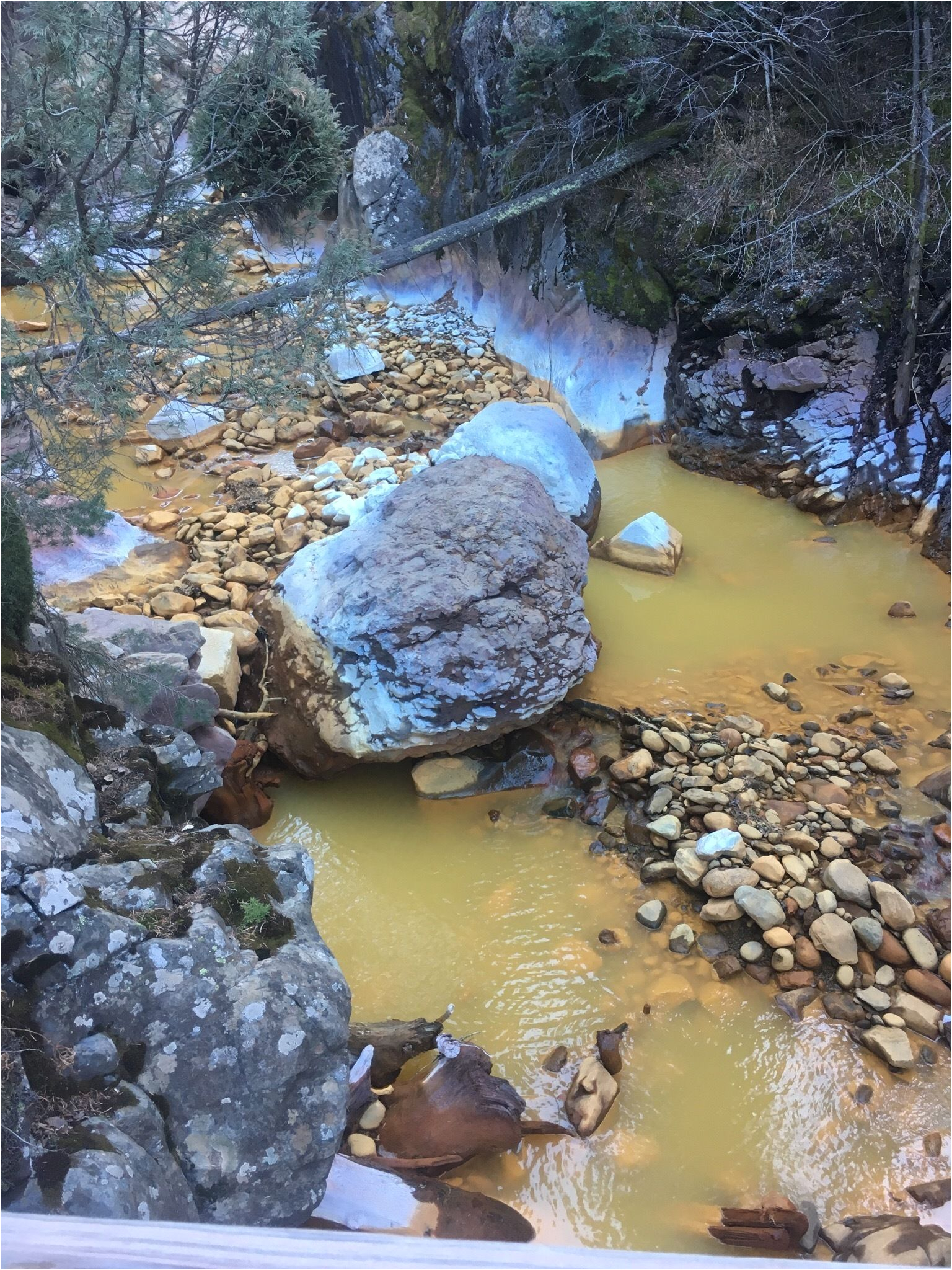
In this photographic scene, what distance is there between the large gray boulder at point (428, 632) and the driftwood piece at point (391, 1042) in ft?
4.16

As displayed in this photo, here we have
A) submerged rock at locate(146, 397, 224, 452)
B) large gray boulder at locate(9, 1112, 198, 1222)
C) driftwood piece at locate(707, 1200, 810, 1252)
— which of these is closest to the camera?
large gray boulder at locate(9, 1112, 198, 1222)

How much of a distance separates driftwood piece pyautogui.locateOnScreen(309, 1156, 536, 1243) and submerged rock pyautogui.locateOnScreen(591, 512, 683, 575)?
Answer: 12.0ft

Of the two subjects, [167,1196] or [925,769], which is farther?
[925,769]

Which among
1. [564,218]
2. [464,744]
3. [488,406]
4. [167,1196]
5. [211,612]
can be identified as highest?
[564,218]

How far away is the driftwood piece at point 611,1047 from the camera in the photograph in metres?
2.46

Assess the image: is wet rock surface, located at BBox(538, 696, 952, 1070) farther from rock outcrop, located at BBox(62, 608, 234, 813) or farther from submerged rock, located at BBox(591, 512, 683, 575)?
rock outcrop, located at BBox(62, 608, 234, 813)

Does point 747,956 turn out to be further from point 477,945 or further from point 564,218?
point 564,218

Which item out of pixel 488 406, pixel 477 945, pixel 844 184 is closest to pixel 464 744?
pixel 477 945

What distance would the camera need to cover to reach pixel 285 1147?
157 cm

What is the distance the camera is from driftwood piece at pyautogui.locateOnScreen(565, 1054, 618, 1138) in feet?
7.54

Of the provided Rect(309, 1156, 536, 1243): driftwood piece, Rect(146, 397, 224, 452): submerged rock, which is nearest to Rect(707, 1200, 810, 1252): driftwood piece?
Rect(309, 1156, 536, 1243): driftwood piece

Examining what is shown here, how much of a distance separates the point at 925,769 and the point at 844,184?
4.25 meters

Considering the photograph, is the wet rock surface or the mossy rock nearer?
the mossy rock

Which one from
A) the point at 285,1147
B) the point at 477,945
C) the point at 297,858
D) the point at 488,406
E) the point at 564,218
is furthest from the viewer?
the point at 564,218
